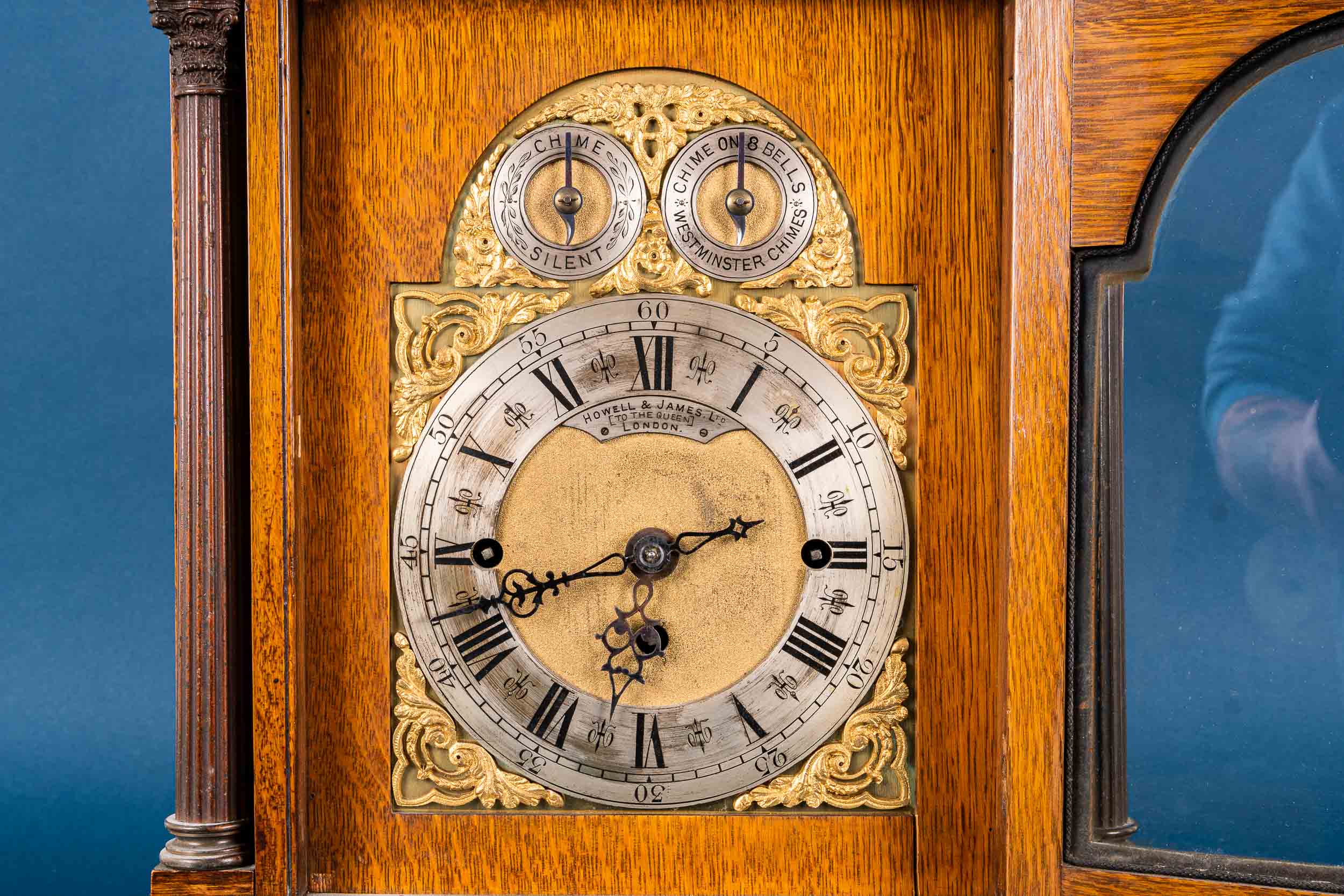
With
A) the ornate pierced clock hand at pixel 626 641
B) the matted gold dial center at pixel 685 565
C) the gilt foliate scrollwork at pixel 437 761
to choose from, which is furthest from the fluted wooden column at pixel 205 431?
the ornate pierced clock hand at pixel 626 641

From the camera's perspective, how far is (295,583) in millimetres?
2082

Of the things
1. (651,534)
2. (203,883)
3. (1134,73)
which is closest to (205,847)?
(203,883)

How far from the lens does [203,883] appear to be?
6.74 feet

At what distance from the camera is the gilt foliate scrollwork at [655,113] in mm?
2137

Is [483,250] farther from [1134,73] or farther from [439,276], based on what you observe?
[1134,73]

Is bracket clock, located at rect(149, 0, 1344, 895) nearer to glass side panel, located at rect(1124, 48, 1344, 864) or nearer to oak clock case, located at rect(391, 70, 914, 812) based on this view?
oak clock case, located at rect(391, 70, 914, 812)

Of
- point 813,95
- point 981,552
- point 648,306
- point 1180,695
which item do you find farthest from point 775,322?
point 1180,695

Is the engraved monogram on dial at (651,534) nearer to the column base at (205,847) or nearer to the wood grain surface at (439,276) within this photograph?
the wood grain surface at (439,276)

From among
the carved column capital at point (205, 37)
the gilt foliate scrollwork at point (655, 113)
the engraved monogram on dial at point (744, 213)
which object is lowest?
the engraved monogram on dial at point (744, 213)

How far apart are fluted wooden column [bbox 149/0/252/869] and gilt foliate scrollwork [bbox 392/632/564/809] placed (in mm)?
269

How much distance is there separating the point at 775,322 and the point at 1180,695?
88cm

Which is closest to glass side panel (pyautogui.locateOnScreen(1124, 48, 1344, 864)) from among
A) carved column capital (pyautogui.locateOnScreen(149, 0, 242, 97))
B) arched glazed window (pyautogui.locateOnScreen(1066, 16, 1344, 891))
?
arched glazed window (pyautogui.locateOnScreen(1066, 16, 1344, 891))

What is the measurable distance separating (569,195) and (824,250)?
442 millimetres

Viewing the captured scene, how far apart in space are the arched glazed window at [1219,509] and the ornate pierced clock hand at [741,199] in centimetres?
55
